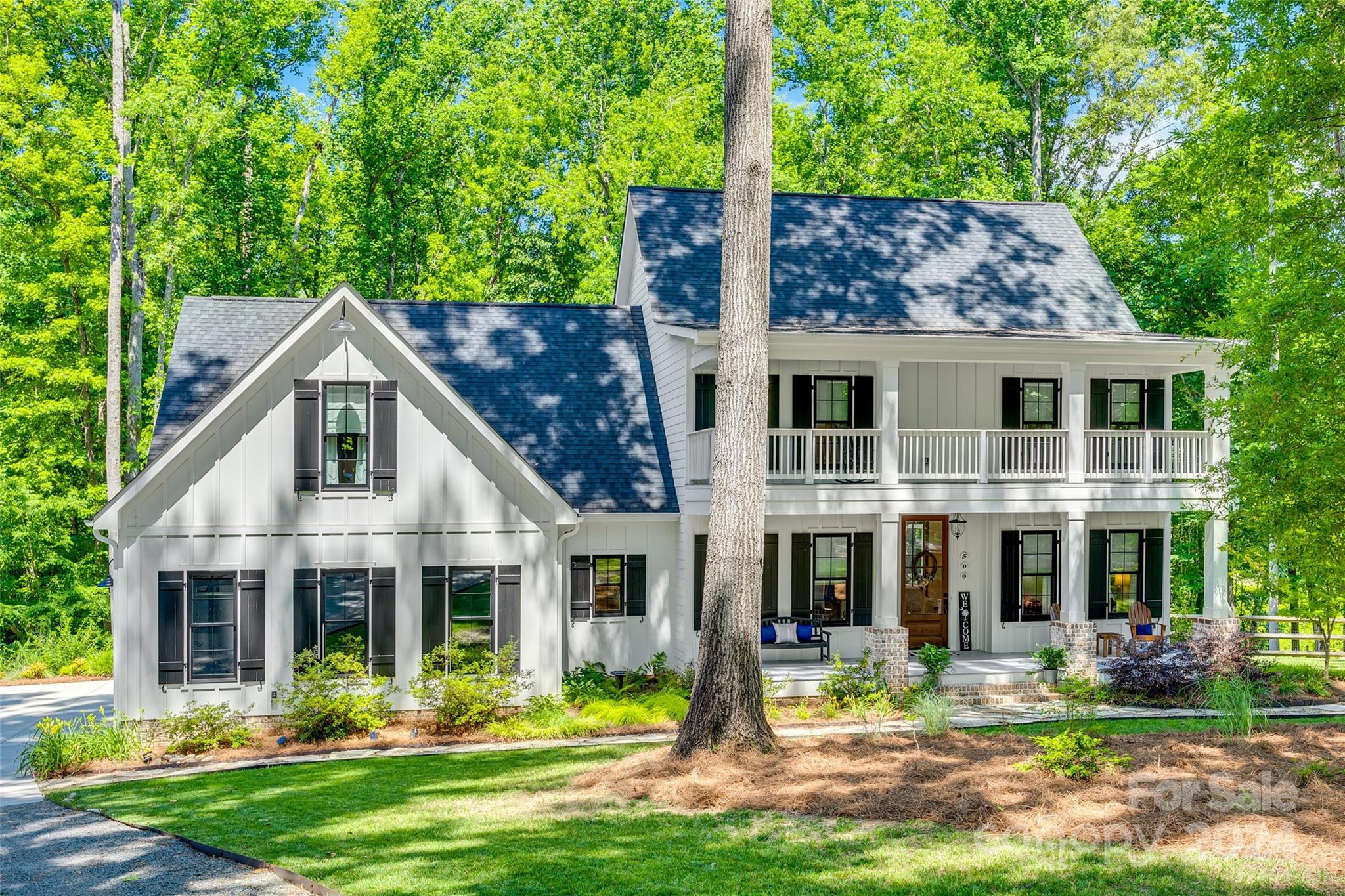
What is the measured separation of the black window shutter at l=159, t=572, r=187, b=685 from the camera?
15.7 metres

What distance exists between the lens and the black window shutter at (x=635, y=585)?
19.2 m

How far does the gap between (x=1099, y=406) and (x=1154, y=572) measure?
333 centimetres

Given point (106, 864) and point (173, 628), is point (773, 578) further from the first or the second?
point (106, 864)

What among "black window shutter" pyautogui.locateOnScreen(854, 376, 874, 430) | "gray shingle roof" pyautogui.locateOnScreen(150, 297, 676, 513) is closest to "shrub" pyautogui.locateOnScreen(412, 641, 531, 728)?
"gray shingle roof" pyautogui.locateOnScreen(150, 297, 676, 513)

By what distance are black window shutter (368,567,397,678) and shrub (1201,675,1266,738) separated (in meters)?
11.1

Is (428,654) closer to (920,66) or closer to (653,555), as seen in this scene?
(653,555)

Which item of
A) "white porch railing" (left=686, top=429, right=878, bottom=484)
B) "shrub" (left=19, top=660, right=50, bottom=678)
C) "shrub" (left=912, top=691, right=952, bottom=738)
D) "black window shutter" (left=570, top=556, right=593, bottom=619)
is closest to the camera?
"shrub" (left=912, top=691, right=952, bottom=738)

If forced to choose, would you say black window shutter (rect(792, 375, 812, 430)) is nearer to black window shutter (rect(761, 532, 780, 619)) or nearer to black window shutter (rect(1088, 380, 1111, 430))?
black window shutter (rect(761, 532, 780, 619))

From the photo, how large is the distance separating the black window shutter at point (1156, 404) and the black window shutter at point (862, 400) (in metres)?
5.57

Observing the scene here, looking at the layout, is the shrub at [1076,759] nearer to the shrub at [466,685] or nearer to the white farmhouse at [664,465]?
the white farmhouse at [664,465]

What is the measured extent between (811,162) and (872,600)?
19.9 m

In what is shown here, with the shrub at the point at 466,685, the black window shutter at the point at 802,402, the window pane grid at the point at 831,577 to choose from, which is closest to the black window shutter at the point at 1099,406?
the window pane grid at the point at 831,577

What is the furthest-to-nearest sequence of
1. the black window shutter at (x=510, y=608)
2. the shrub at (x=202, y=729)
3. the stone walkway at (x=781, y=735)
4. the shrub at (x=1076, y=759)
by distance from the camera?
the black window shutter at (x=510, y=608) < the shrub at (x=202, y=729) < the stone walkway at (x=781, y=735) < the shrub at (x=1076, y=759)

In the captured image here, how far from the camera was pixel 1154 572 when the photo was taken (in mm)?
21266
